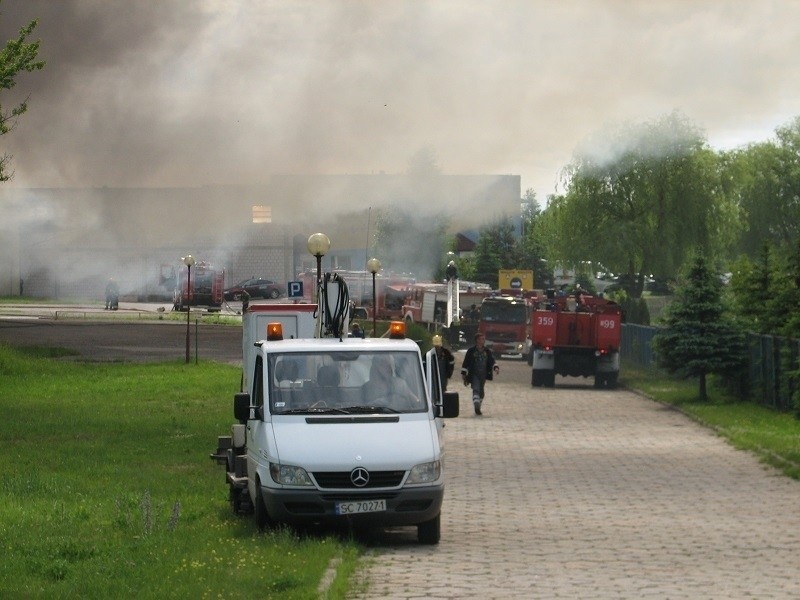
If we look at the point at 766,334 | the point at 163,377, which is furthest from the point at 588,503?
the point at 163,377

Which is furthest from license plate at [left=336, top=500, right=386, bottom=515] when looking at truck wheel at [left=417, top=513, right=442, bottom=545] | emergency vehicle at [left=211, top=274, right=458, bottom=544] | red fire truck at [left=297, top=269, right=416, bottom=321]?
red fire truck at [left=297, top=269, right=416, bottom=321]

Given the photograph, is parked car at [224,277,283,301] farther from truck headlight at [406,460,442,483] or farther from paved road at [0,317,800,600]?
truck headlight at [406,460,442,483]

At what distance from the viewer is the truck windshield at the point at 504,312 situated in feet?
186

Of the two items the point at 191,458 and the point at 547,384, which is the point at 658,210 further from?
the point at 191,458

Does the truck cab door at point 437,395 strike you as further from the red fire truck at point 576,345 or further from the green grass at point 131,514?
the red fire truck at point 576,345

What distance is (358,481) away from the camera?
43.5ft

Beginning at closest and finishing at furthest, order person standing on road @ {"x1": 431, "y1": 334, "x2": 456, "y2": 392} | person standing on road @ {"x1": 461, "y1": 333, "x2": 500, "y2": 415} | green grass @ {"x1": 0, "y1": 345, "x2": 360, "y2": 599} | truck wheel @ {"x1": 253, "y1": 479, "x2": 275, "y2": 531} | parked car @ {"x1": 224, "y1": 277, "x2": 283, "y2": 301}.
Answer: green grass @ {"x1": 0, "y1": 345, "x2": 360, "y2": 599} → truck wheel @ {"x1": 253, "y1": 479, "x2": 275, "y2": 531} → person standing on road @ {"x1": 431, "y1": 334, "x2": 456, "y2": 392} → person standing on road @ {"x1": 461, "y1": 333, "x2": 500, "y2": 415} → parked car @ {"x1": 224, "y1": 277, "x2": 283, "y2": 301}

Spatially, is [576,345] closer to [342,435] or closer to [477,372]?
[477,372]

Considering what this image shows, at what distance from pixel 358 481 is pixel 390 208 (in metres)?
70.3

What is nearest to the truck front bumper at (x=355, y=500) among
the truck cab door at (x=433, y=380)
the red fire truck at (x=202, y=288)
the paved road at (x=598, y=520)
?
the paved road at (x=598, y=520)

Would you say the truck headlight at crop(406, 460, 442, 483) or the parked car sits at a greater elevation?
the parked car

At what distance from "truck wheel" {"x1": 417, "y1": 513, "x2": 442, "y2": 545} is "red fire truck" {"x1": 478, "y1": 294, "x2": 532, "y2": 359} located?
140 feet

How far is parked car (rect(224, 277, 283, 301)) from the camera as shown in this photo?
77562 millimetres

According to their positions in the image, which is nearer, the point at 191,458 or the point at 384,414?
the point at 384,414
